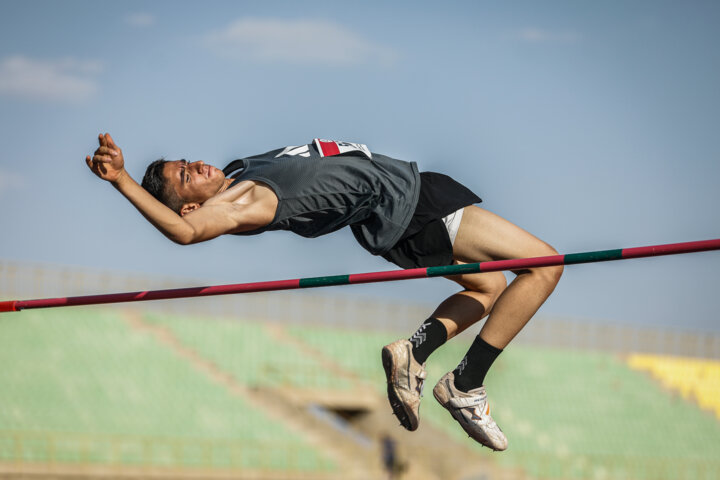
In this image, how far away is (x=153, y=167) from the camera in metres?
4.77

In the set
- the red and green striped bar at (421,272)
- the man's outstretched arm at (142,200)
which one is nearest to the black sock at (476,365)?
the red and green striped bar at (421,272)

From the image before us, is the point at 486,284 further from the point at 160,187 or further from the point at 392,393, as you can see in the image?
the point at 160,187

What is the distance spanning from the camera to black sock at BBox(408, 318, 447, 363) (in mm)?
4723

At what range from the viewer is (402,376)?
4.64 metres

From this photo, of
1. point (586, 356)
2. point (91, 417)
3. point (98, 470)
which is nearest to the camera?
point (98, 470)

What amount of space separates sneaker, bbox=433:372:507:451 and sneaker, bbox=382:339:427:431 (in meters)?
0.13

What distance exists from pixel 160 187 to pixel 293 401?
11537mm

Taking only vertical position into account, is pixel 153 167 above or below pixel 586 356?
above

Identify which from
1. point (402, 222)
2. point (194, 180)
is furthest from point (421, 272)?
point (194, 180)

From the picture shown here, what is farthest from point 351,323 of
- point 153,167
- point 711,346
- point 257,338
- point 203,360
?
point 153,167

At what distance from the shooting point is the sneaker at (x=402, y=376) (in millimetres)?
4613

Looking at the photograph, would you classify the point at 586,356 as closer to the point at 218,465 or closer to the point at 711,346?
the point at 711,346

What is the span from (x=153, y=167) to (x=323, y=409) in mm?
12117

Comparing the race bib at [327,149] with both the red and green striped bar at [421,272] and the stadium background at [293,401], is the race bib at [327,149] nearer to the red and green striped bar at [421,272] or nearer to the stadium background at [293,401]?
the red and green striped bar at [421,272]
